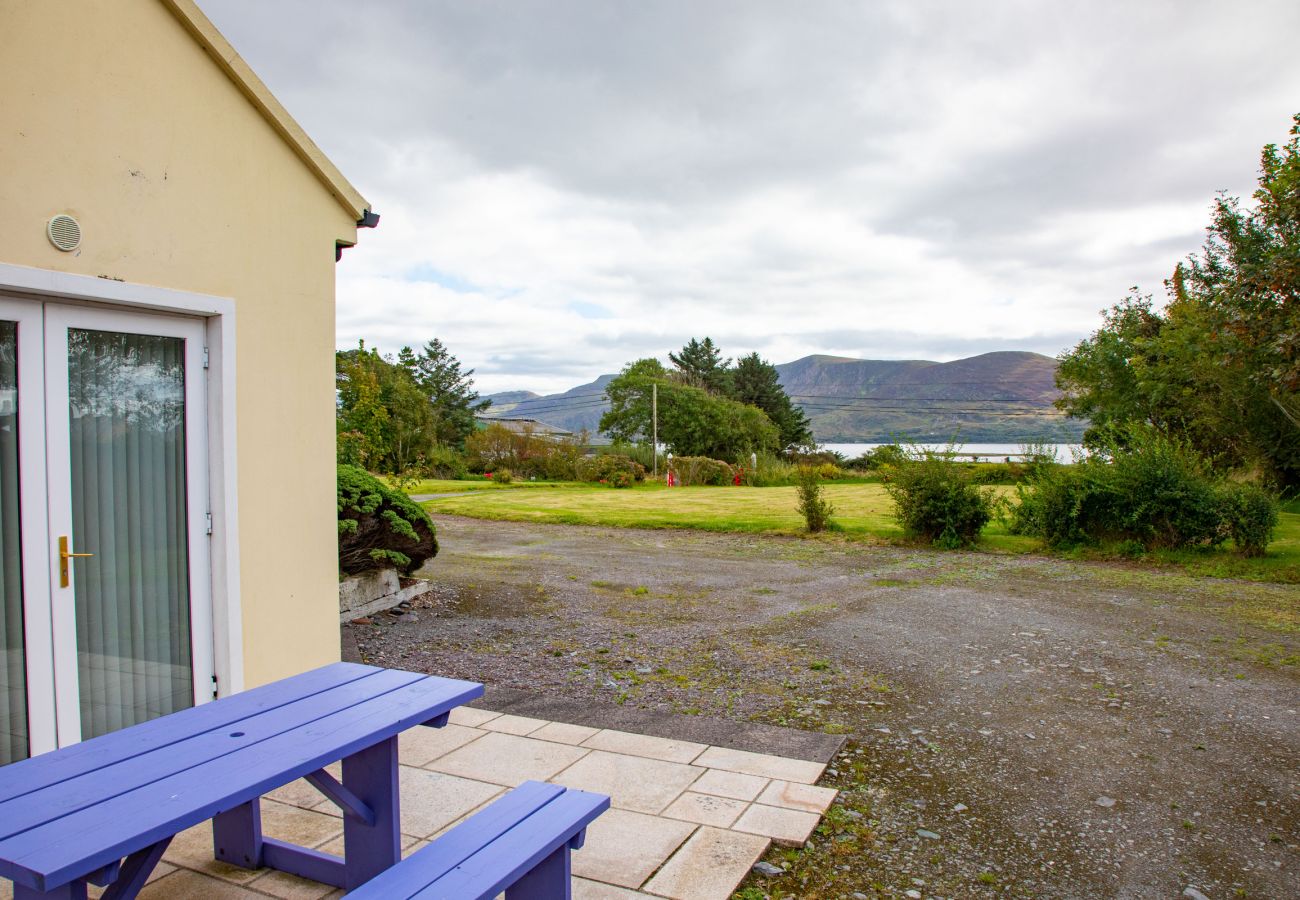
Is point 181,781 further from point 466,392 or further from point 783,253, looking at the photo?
point 466,392

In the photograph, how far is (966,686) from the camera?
221 inches

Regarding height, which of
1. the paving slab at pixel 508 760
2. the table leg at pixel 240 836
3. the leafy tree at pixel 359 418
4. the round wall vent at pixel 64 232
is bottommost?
the paving slab at pixel 508 760

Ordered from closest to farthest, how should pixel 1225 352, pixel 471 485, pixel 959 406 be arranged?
pixel 1225 352 < pixel 471 485 < pixel 959 406

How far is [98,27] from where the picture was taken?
358 cm

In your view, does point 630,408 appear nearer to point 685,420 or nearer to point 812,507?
point 685,420

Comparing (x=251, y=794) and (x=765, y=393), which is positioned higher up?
(x=765, y=393)

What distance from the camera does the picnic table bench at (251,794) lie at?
1.79 m

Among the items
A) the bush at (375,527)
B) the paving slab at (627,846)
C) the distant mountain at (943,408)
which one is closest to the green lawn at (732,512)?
the bush at (375,527)

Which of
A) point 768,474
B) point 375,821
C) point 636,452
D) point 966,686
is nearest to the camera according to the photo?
point 375,821

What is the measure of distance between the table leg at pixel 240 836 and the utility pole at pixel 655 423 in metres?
26.2

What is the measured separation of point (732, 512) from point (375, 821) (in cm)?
1574

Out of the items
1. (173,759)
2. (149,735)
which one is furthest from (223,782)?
(149,735)

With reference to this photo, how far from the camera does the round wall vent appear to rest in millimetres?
3371

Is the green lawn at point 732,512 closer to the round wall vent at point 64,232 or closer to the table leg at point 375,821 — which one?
the round wall vent at point 64,232
